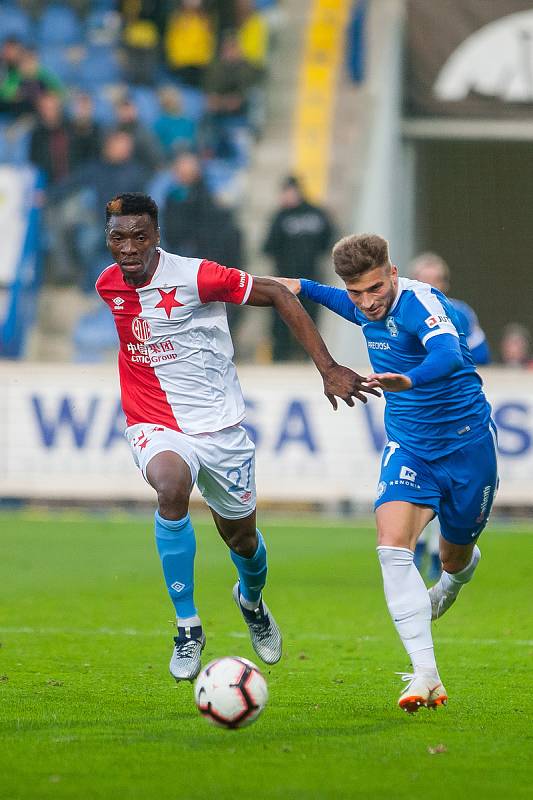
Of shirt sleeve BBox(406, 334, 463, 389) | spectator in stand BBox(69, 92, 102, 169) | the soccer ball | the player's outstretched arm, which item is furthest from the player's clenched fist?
spectator in stand BBox(69, 92, 102, 169)

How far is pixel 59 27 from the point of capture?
2223cm

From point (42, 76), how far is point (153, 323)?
14.7 m

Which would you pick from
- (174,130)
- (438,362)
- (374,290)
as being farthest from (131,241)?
(174,130)

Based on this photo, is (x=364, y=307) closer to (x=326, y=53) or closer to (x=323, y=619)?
(x=323, y=619)

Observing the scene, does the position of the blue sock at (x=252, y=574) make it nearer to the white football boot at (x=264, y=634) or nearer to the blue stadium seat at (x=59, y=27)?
the white football boot at (x=264, y=634)

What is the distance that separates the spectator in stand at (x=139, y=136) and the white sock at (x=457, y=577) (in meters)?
12.8

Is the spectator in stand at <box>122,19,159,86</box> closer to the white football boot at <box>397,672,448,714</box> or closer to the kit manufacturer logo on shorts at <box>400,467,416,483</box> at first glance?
the kit manufacturer logo on shorts at <box>400,467,416,483</box>

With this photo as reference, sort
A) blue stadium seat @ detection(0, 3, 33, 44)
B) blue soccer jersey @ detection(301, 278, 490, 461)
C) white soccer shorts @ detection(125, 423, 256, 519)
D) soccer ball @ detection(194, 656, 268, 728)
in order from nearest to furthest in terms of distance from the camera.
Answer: soccer ball @ detection(194, 656, 268, 728) < blue soccer jersey @ detection(301, 278, 490, 461) < white soccer shorts @ detection(125, 423, 256, 519) < blue stadium seat @ detection(0, 3, 33, 44)

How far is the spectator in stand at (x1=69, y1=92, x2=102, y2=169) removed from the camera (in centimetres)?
1964

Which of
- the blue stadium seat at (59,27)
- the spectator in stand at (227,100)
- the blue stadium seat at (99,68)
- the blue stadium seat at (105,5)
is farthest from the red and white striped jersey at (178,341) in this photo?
the blue stadium seat at (59,27)

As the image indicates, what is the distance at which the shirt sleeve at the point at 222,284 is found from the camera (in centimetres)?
686

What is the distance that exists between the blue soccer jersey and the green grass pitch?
1168 millimetres

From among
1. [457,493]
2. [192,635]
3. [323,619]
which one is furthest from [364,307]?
[323,619]

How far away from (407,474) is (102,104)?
15.9 metres
